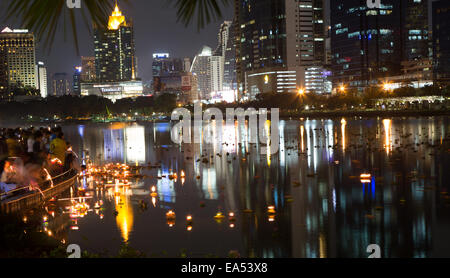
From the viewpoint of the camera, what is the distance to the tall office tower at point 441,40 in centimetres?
17975

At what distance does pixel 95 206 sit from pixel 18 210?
236cm

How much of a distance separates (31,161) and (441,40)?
18968cm

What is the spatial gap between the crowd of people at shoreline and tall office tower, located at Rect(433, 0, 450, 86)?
581ft

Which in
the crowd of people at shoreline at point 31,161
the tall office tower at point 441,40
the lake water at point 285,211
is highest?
the tall office tower at point 441,40

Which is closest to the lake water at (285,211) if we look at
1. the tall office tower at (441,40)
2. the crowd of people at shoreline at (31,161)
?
the crowd of people at shoreline at (31,161)

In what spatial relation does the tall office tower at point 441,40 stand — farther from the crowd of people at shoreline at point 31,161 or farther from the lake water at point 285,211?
the crowd of people at shoreline at point 31,161

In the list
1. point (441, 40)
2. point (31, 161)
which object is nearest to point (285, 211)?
point (31, 161)

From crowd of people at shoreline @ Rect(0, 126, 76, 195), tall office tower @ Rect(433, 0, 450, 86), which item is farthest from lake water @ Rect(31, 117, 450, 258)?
tall office tower @ Rect(433, 0, 450, 86)

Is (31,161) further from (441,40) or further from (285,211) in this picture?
(441,40)

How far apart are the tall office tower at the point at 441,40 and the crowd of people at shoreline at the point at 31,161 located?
581 ft

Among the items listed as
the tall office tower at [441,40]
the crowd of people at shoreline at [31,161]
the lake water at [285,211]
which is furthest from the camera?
the tall office tower at [441,40]
